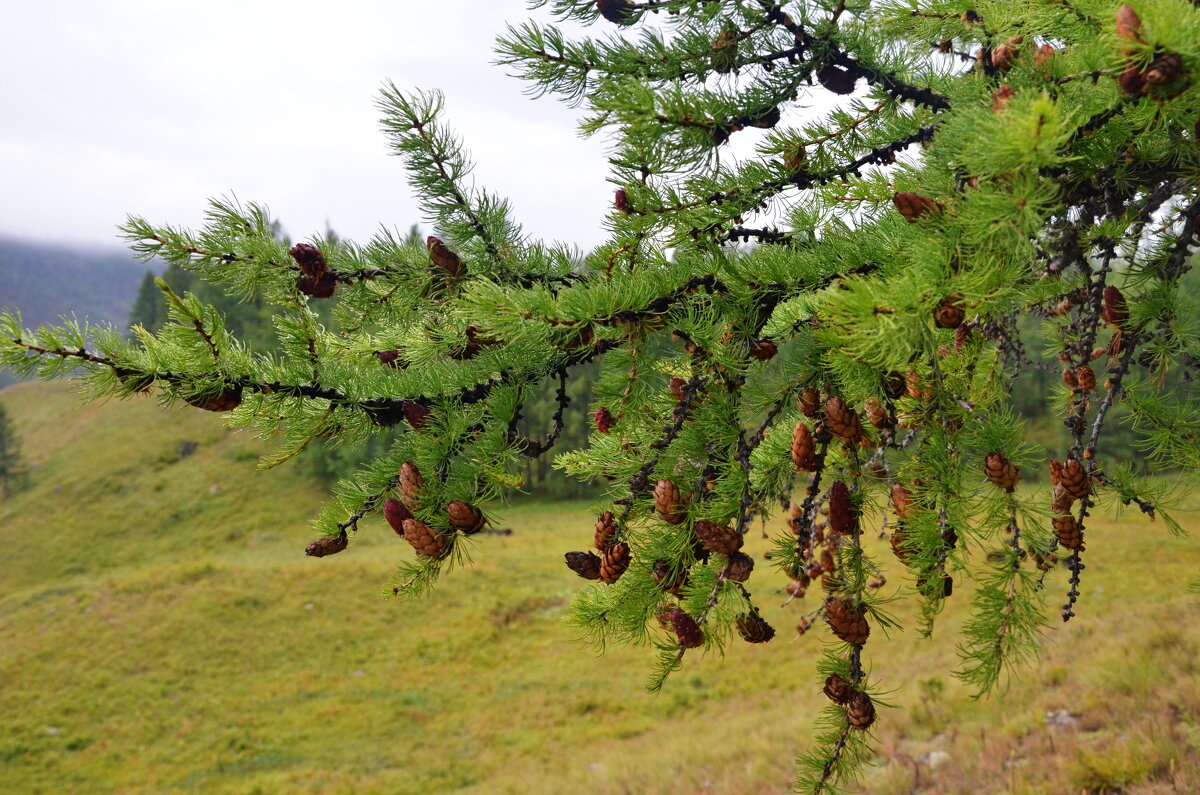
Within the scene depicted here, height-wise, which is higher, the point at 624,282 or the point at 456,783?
the point at 624,282

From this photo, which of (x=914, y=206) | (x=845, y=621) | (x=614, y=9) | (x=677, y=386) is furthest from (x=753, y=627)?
(x=614, y=9)

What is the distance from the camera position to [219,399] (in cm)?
156

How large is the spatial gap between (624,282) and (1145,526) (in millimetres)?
28451

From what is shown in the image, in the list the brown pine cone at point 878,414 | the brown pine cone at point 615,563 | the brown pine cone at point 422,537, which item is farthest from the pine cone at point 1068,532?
the brown pine cone at point 422,537

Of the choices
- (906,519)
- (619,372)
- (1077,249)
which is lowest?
(906,519)

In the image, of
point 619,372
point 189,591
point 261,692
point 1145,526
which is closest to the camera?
point 619,372

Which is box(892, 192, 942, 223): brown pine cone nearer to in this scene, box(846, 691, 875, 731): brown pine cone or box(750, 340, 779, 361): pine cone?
box(750, 340, 779, 361): pine cone

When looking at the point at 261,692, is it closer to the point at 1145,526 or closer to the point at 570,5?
the point at 570,5

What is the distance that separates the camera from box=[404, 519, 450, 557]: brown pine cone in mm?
1802

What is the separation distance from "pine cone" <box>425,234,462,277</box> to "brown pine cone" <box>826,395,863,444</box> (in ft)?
4.14

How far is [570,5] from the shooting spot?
2.32 m

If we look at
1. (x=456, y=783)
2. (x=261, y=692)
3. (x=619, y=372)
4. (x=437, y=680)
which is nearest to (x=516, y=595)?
(x=437, y=680)

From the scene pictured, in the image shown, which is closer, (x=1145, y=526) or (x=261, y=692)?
(x=261, y=692)

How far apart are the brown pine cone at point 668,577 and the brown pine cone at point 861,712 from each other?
70 centimetres
